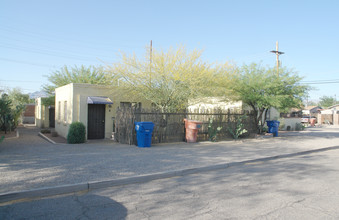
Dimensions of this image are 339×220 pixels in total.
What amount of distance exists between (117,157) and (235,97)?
9319 millimetres

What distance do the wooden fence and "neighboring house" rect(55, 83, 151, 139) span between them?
6.72ft

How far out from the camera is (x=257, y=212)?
445 cm

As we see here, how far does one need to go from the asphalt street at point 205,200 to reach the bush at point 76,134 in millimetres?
7666

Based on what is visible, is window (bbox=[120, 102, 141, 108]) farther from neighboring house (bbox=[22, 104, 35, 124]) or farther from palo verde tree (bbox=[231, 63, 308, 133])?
neighboring house (bbox=[22, 104, 35, 124])

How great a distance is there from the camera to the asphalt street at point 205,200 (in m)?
4.32

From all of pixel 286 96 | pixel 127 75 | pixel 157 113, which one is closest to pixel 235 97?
pixel 286 96

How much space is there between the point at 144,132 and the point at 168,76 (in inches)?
146

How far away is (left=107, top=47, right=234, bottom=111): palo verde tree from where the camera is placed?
13344mm

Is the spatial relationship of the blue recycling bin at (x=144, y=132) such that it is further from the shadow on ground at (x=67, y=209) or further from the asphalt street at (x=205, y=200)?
the shadow on ground at (x=67, y=209)

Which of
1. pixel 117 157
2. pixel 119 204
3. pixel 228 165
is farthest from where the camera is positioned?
pixel 117 157

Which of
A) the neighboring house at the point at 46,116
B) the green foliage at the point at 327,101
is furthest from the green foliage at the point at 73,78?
the green foliage at the point at 327,101

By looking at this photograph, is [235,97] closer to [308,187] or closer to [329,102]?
[308,187]

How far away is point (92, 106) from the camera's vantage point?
14727 mm

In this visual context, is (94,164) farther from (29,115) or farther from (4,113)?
(29,115)
